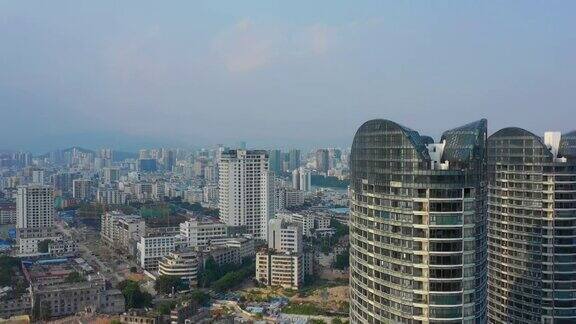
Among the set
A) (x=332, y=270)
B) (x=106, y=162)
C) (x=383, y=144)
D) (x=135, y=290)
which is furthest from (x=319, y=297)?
(x=106, y=162)

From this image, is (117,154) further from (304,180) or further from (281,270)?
(281,270)

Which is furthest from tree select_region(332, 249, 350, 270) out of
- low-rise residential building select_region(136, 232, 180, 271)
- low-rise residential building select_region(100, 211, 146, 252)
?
low-rise residential building select_region(100, 211, 146, 252)

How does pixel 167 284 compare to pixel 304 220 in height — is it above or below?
below

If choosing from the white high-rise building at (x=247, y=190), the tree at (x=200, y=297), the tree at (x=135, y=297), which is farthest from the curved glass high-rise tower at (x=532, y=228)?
the white high-rise building at (x=247, y=190)

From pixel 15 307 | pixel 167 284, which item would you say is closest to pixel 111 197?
pixel 167 284

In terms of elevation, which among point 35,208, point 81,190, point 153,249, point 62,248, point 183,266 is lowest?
point 62,248

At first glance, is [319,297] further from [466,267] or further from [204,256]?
[466,267]
